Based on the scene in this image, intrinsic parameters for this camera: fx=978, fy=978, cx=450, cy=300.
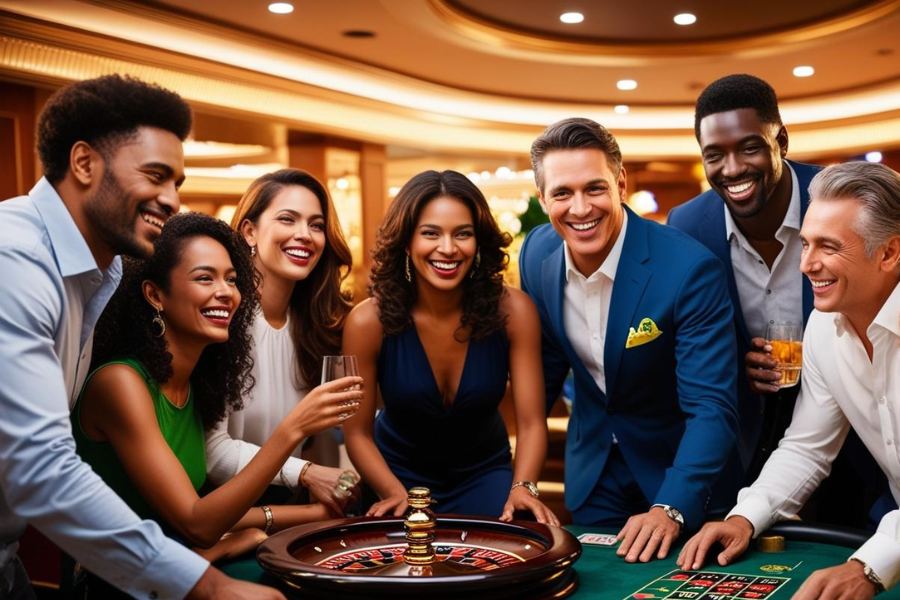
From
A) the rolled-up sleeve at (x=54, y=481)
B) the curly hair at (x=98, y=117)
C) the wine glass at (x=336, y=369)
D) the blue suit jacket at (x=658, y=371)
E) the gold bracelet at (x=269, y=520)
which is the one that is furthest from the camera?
the blue suit jacket at (x=658, y=371)

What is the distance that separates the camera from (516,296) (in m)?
2.94

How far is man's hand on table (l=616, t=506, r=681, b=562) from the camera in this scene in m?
2.00

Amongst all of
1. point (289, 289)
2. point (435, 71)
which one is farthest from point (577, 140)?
point (435, 71)

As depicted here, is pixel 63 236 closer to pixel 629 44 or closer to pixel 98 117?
pixel 98 117

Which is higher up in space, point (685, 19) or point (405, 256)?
point (685, 19)

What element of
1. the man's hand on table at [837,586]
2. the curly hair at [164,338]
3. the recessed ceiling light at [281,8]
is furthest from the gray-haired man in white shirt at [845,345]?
the recessed ceiling light at [281,8]

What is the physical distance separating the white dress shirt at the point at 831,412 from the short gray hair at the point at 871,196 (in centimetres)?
14

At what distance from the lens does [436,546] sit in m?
1.98

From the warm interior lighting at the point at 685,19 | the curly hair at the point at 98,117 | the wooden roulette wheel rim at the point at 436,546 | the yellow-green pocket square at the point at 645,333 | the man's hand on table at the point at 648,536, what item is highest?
the warm interior lighting at the point at 685,19

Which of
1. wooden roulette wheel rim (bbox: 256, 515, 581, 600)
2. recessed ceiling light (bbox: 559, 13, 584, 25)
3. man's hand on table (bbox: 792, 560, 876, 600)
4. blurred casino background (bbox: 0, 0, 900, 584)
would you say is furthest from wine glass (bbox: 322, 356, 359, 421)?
recessed ceiling light (bbox: 559, 13, 584, 25)

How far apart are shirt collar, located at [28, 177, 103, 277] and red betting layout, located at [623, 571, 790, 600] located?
3.78 ft

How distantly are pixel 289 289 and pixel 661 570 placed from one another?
1.59 meters

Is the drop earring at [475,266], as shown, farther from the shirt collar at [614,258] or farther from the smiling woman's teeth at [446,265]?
the shirt collar at [614,258]

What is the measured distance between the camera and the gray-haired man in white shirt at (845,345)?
84.4 inches
